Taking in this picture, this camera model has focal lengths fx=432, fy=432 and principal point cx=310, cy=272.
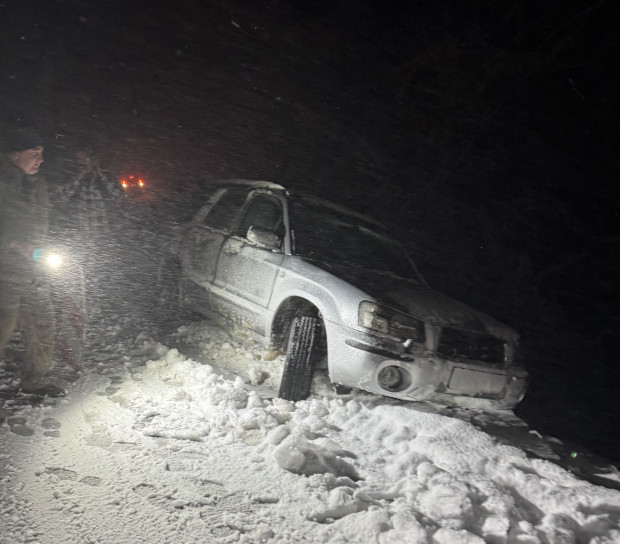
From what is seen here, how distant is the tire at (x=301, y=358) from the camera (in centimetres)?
361

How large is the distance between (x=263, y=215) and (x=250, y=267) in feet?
2.13

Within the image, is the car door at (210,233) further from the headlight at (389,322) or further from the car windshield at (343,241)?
the headlight at (389,322)

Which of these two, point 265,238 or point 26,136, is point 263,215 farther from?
point 26,136

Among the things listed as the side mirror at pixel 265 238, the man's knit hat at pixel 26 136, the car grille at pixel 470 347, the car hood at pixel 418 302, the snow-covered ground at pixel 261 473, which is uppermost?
the man's knit hat at pixel 26 136

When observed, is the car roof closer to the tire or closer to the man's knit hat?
the tire

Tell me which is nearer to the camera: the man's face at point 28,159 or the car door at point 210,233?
the man's face at point 28,159

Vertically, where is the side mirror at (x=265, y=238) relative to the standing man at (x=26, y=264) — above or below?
above

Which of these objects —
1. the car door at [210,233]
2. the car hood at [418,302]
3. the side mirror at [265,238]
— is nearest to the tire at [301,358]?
the car hood at [418,302]

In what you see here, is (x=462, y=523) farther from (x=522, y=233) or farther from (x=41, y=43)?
(x=41, y=43)

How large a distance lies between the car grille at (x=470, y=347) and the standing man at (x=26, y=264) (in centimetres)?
305

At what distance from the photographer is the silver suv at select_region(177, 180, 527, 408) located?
11.7 ft

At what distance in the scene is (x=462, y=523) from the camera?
7.32ft

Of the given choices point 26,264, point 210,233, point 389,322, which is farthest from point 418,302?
point 26,264

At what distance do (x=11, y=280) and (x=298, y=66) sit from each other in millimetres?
10778
